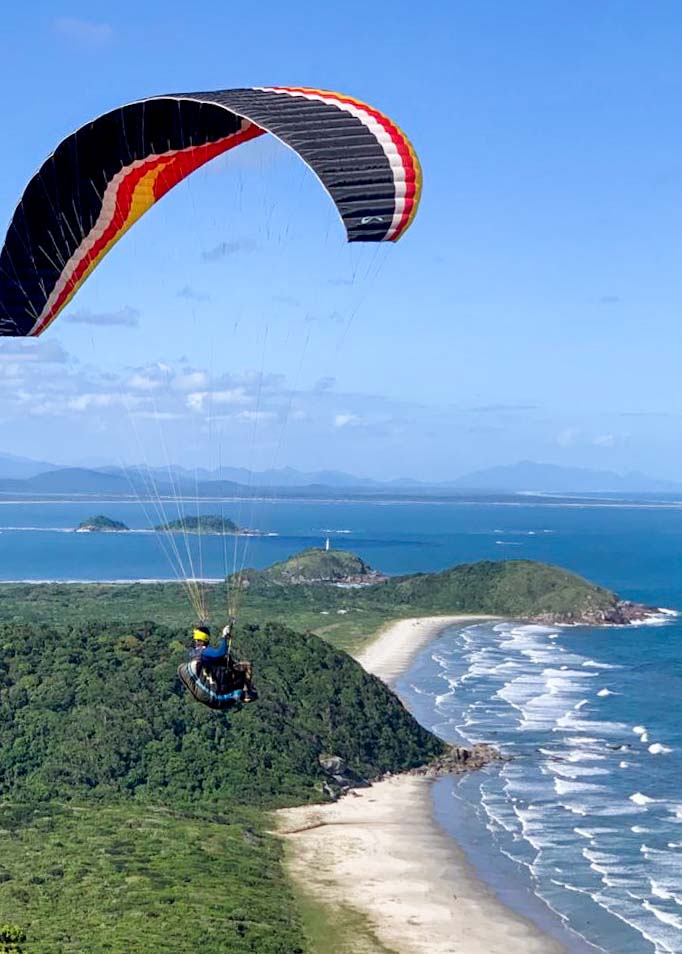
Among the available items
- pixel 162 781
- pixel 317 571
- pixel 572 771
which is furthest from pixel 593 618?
pixel 162 781

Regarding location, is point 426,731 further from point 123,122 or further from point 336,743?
point 123,122

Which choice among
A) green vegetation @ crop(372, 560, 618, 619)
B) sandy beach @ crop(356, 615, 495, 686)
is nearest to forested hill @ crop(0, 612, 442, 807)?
sandy beach @ crop(356, 615, 495, 686)

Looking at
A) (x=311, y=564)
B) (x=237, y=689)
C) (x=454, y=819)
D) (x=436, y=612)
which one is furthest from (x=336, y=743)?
(x=311, y=564)

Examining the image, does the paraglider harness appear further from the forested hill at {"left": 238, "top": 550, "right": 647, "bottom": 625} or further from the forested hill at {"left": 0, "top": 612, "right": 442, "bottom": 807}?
the forested hill at {"left": 238, "top": 550, "right": 647, "bottom": 625}

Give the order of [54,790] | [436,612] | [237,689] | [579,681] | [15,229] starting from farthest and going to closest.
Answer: [436,612] < [579,681] < [54,790] < [15,229] < [237,689]

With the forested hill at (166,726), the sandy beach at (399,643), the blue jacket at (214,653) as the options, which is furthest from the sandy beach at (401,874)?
the sandy beach at (399,643)

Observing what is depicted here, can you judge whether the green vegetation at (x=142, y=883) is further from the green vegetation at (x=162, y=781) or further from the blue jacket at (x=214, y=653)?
the blue jacket at (x=214, y=653)

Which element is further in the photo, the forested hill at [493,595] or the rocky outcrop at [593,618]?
the forested hill at [493,595]
